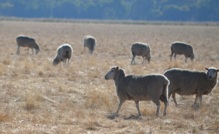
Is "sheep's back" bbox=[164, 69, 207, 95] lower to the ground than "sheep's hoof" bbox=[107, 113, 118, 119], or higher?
higher

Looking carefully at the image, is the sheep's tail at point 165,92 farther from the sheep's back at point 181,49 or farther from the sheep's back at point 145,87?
the sheep's back at point 181,49

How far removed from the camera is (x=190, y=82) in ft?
48.4

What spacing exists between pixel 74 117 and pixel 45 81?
19.4 ft

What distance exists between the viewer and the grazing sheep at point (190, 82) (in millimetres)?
14734

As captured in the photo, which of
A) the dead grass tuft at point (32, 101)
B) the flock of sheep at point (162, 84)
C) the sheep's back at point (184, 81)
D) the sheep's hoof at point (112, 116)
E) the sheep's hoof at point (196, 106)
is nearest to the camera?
the sheep's hoof at point (112, 116)

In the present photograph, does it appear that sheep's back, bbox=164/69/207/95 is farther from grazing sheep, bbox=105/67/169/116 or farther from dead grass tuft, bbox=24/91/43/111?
dead grass tuft, bbox=24/91/43/111

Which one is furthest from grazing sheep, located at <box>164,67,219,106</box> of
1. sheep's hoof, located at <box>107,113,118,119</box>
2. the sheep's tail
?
sheep's hoof, located at <box>107,113,118,119</box>

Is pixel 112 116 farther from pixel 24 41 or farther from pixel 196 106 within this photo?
pixel 24 41

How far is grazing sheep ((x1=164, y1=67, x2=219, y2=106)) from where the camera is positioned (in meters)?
14.7

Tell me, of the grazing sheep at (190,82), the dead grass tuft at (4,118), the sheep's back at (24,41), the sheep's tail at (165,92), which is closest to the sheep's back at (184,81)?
the grazing sheep at (190,82)

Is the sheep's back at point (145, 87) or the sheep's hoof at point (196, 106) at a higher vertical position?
the sheep's back at point (145, 87)

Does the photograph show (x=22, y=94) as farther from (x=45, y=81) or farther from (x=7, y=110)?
(x=45, y=81)

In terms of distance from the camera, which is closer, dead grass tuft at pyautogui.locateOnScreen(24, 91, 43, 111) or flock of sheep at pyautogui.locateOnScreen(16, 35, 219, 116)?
flock of sheep at pyautogui.locateOnScreen(16, 35, 219, 116)

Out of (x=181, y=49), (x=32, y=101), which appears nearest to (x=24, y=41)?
(x=181, y=49)
